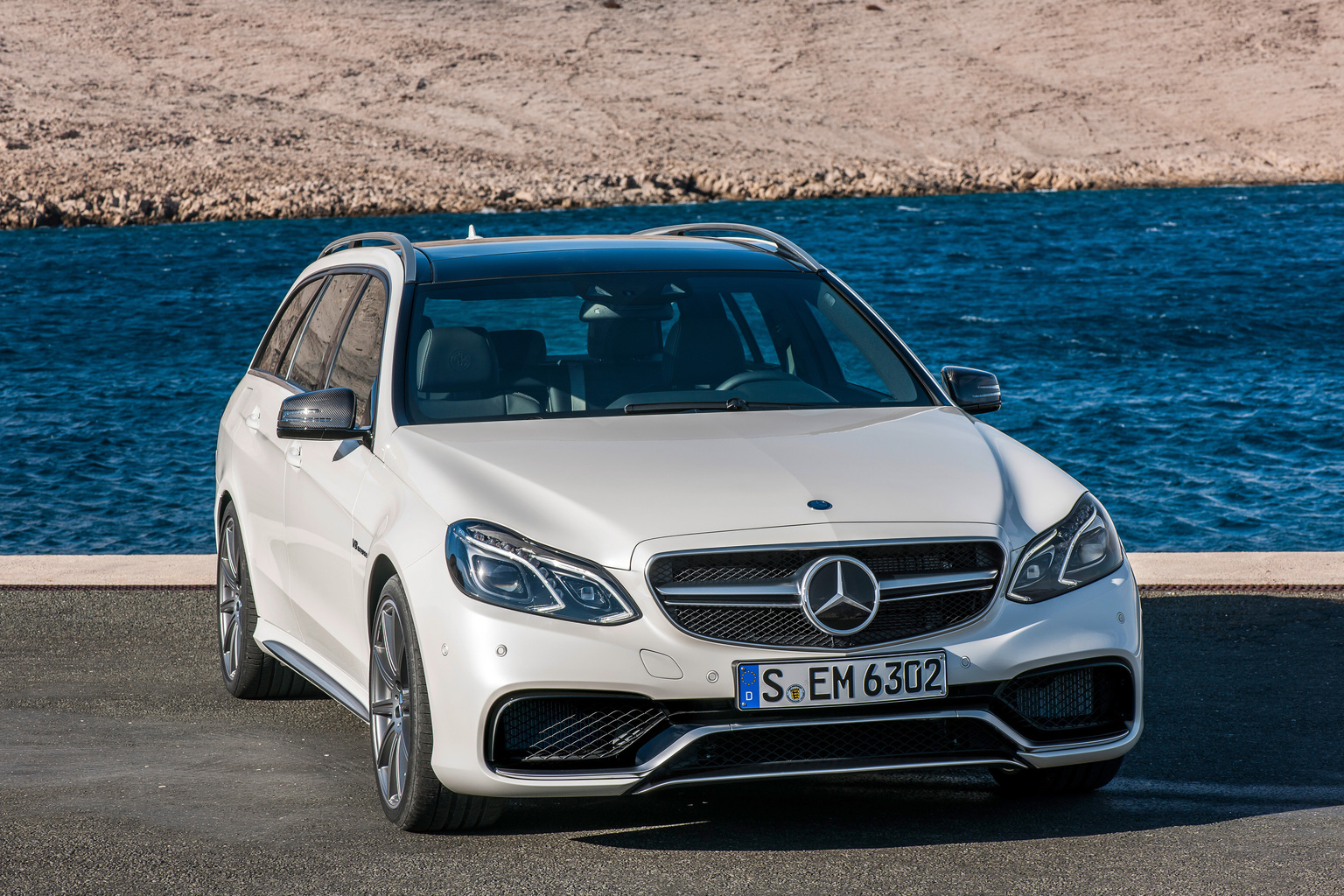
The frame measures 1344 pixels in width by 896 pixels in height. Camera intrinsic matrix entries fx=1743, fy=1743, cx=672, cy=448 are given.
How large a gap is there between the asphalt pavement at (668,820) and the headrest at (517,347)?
1.40m

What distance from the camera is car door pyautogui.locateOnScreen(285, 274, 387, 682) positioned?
5234 mm

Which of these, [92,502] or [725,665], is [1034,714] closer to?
[725,665]

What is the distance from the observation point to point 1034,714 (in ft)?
15.3

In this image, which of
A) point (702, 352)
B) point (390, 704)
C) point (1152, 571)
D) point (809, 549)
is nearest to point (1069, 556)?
point (809, 549)

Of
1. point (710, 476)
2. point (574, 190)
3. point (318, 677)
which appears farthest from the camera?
point (574, 190)

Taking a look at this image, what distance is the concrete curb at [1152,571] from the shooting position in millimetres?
8383

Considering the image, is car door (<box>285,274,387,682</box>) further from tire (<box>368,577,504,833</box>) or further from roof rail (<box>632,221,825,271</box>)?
roof rail (<box>632,221,825,271</box>)

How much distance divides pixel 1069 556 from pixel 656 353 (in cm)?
172

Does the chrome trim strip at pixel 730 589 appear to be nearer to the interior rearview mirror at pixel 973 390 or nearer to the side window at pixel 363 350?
the side window at pixel 363 350

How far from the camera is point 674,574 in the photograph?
4.38m

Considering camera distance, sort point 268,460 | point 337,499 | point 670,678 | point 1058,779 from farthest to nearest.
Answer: point 268,460, point 337,499, point 1058,779, point 670,678

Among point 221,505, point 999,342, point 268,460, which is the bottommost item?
point 999,342

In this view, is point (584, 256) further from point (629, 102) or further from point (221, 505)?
point (629, 102)

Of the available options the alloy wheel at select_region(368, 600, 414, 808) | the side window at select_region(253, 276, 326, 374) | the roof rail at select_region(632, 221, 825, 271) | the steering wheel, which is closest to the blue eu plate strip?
the alloy wheel at select_region(368, 600, 414, 808)
